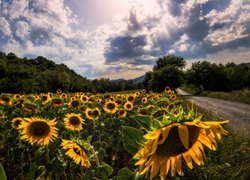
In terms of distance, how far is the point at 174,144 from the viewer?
1.49 meters

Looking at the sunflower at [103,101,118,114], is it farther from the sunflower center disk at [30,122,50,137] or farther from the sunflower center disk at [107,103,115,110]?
the sunflower center disk at [30,122,50,137]

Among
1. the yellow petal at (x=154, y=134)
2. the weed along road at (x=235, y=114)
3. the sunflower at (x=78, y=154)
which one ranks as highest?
the yellow petal at (x=154, y=134)

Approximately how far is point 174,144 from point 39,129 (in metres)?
2.90

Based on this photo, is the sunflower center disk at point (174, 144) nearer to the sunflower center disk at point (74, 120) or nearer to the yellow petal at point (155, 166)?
the yellow petal at point (155, 166)

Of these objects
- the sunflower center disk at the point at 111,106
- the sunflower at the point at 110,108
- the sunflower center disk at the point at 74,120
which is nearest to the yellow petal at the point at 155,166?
the sunflower center disk at the point at 74,120

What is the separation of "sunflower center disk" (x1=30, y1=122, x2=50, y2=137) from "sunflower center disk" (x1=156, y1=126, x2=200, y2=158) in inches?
111

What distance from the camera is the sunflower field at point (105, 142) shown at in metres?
1.41

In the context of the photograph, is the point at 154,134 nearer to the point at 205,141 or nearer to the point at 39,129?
the point at 205,141

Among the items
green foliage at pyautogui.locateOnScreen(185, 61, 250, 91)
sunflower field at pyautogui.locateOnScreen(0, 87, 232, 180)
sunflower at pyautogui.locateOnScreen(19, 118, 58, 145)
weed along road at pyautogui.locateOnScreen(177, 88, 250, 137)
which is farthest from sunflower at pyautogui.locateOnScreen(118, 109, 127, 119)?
green foliage at pyautogui.locateOnScreen(185, 61, 250, 91)

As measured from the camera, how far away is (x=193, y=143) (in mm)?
1466

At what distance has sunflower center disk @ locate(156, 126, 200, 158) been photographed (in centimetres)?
146

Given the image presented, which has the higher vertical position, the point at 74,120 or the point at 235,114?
the point at 74,120

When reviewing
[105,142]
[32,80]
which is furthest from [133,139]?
[32,80]

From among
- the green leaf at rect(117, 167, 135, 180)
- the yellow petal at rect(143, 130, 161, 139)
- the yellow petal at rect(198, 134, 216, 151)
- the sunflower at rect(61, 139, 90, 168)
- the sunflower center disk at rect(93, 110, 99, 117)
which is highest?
the yellow petal at rect(143, 130, 161, 139)
